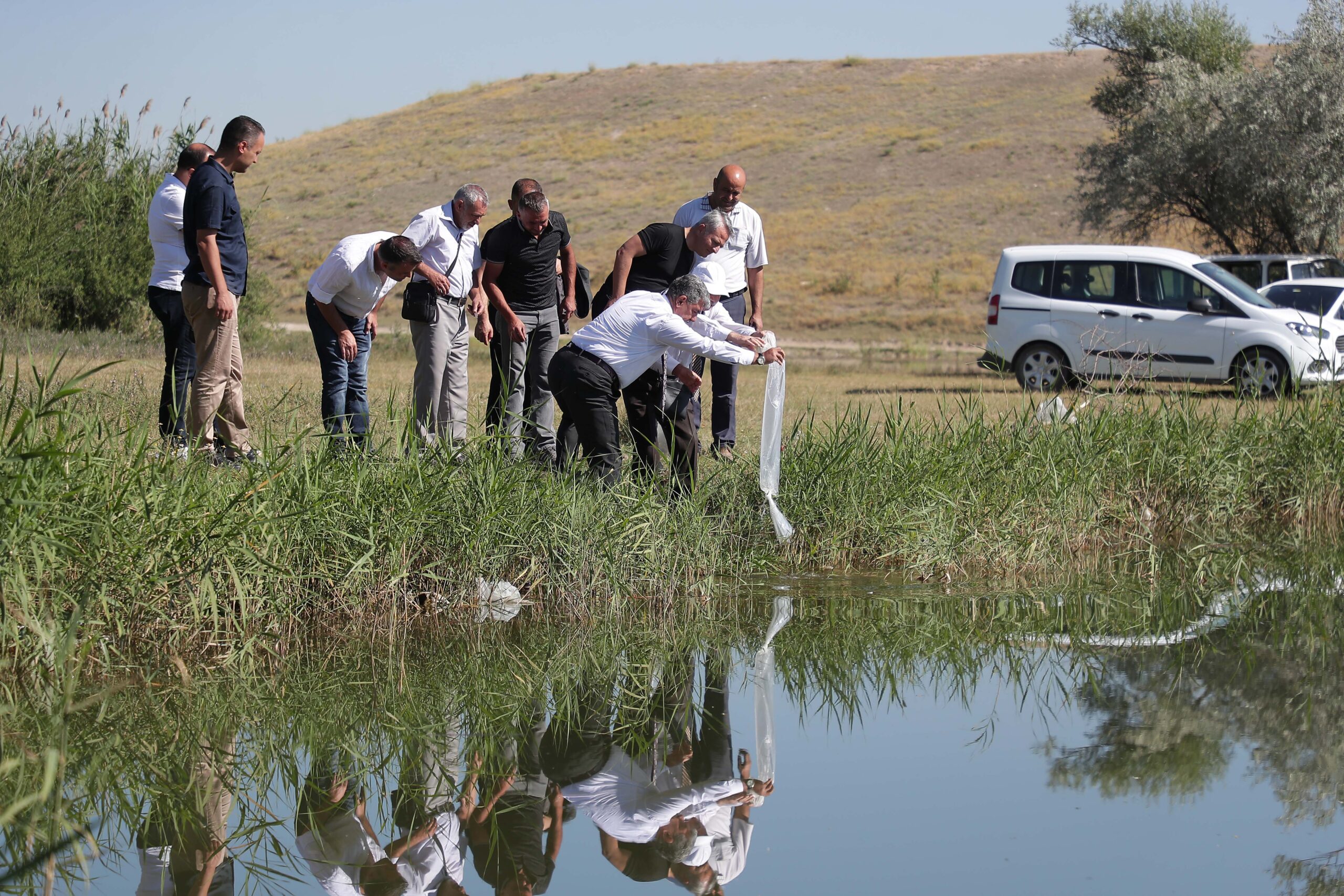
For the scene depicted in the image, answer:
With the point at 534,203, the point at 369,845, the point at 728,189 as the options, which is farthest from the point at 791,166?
the point at 369,845

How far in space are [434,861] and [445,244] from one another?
5209 mm

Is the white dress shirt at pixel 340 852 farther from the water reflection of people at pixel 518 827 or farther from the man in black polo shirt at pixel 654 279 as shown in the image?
the man in black polo shirt at pixel 654 279

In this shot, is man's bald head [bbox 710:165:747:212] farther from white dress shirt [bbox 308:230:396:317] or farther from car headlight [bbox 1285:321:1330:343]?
car headlight [bbox 1285:321:1330:343]

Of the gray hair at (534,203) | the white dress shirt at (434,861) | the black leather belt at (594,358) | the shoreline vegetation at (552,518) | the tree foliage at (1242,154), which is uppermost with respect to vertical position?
the tree foliage at (1242,154)

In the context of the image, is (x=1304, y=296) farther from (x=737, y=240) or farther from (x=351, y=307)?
(x=351, y=307)

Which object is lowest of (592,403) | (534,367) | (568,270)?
(592,403)

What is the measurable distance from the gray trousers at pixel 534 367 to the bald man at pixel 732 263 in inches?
41.4

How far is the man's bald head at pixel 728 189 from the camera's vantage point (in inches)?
355

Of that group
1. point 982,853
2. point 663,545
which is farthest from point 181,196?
point 982,853

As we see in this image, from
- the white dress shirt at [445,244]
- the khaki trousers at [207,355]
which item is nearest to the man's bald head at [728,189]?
the white dress shirt at [445,244]

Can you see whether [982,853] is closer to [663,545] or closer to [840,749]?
[840,749]

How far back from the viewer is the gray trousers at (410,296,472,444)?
8477 mm

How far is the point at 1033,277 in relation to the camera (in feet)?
54.1

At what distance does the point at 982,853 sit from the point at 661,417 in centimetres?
406
